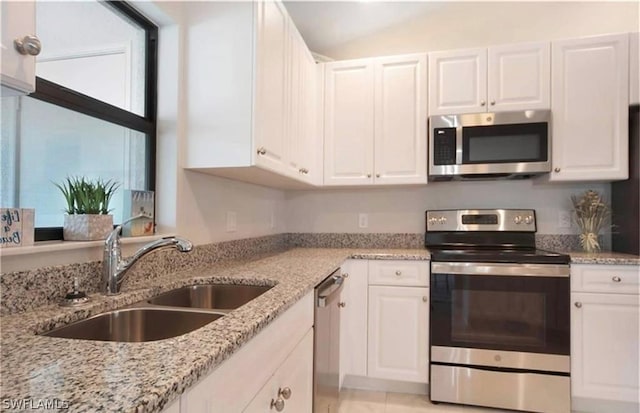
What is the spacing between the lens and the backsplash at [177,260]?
3.13 ft

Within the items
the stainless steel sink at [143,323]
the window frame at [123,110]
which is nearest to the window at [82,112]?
the window frame at [123,110]

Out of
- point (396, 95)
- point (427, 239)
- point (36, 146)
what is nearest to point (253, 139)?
point (36, 146)

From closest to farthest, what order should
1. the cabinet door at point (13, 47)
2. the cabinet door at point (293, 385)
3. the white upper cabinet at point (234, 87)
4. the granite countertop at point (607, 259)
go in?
the cabinet door at point (13, 47)
the cabinet door at point (293, 385)
the white upper cabinet at point (234, 87)
the granite countertop at point (607, 259)

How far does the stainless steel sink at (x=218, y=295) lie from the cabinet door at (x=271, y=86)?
57 centimetres

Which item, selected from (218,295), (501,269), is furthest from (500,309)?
(218,295)

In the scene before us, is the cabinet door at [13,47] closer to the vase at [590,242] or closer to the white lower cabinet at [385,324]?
the white lower cabinet at [385,324]

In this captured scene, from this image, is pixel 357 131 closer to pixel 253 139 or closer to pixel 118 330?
pixel 253 139

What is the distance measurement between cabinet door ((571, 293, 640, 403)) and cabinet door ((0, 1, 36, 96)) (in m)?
2.55

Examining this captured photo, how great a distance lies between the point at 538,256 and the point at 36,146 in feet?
7.98

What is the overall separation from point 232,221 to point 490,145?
175 centimetres

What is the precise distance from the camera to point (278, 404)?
982 millimetres

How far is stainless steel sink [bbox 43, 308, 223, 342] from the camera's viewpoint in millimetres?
1016

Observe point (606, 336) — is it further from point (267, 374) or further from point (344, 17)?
point (344, 17)

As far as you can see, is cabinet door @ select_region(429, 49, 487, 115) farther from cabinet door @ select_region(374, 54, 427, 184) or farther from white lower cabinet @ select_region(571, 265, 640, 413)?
white lower cabinet @ select_region(571, 265, 640, 413)
